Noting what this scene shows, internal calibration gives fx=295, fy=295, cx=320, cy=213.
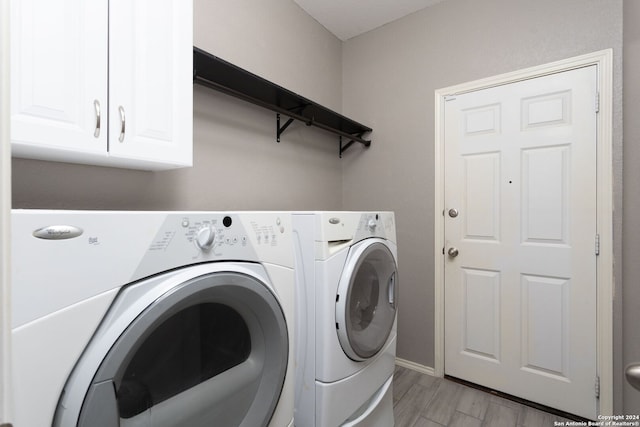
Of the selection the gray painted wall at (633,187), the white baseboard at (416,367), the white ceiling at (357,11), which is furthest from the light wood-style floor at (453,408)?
the white ceiling at (357,11)

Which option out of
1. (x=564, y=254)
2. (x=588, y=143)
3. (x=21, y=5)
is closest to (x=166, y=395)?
(x=21, y=5)

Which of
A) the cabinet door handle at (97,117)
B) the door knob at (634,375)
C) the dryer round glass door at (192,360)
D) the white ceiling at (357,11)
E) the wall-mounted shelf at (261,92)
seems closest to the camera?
the door knob at (634,375)

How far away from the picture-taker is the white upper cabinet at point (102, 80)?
29.9 inches

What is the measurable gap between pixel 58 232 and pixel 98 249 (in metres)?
0.07

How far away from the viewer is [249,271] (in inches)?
34.2

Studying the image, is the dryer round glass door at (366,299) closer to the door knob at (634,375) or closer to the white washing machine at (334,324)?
the white washing machine at (334,324)

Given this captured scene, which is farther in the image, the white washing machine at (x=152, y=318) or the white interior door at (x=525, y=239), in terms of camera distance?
the white interior door at (x=525, y=239)

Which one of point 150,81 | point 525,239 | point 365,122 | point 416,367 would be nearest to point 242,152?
point 150,81

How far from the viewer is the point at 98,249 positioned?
597 millimetres

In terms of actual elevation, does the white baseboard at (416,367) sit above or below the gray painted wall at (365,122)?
below

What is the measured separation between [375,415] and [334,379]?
1.65 feet

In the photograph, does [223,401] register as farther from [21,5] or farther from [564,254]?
[564,254]

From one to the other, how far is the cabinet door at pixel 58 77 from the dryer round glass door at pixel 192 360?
1.73 ft

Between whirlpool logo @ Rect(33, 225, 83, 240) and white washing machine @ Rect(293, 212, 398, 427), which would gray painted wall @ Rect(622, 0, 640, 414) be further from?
whirlpool logo @ Rect(33, 225, 83, 240)
